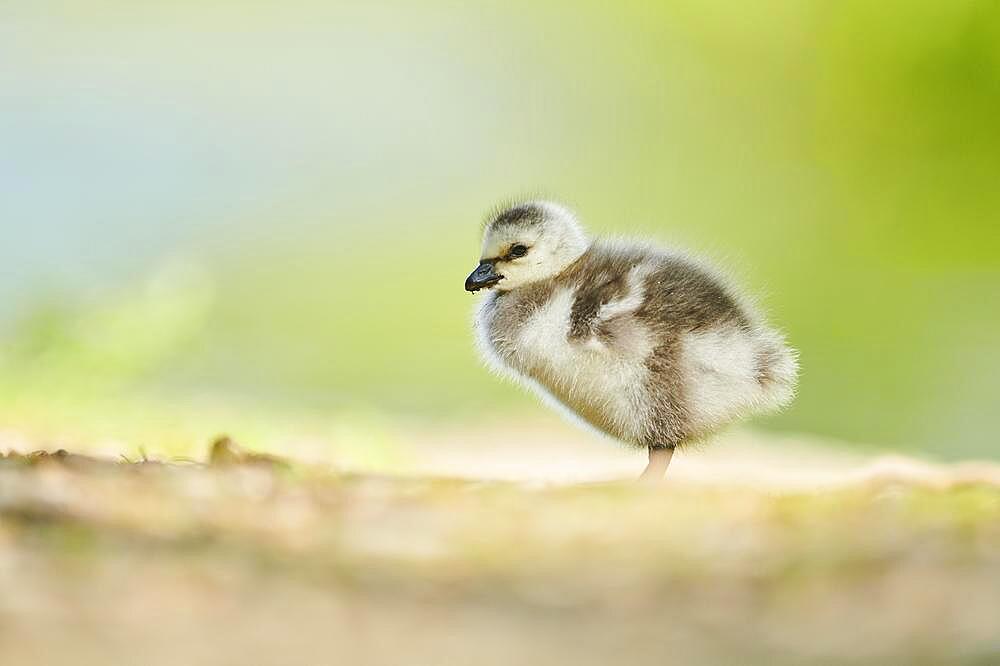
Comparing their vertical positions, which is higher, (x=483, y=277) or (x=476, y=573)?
(x=483, y=277)

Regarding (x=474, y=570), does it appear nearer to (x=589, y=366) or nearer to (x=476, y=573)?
(x=476, y=573)

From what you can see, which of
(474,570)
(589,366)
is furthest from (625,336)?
(474,570)

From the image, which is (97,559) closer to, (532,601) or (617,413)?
(532,601)

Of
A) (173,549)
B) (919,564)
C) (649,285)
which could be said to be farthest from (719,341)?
(173,549)

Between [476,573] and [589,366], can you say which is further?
[589,366]

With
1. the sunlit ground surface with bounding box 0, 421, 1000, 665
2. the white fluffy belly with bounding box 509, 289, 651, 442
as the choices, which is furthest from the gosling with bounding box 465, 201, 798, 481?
the sunlit ground surface with bounding box 0, 421, 1000, 665

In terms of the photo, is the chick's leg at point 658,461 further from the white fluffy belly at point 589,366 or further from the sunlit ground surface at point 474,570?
the sunlit ground surface at point 474,570
